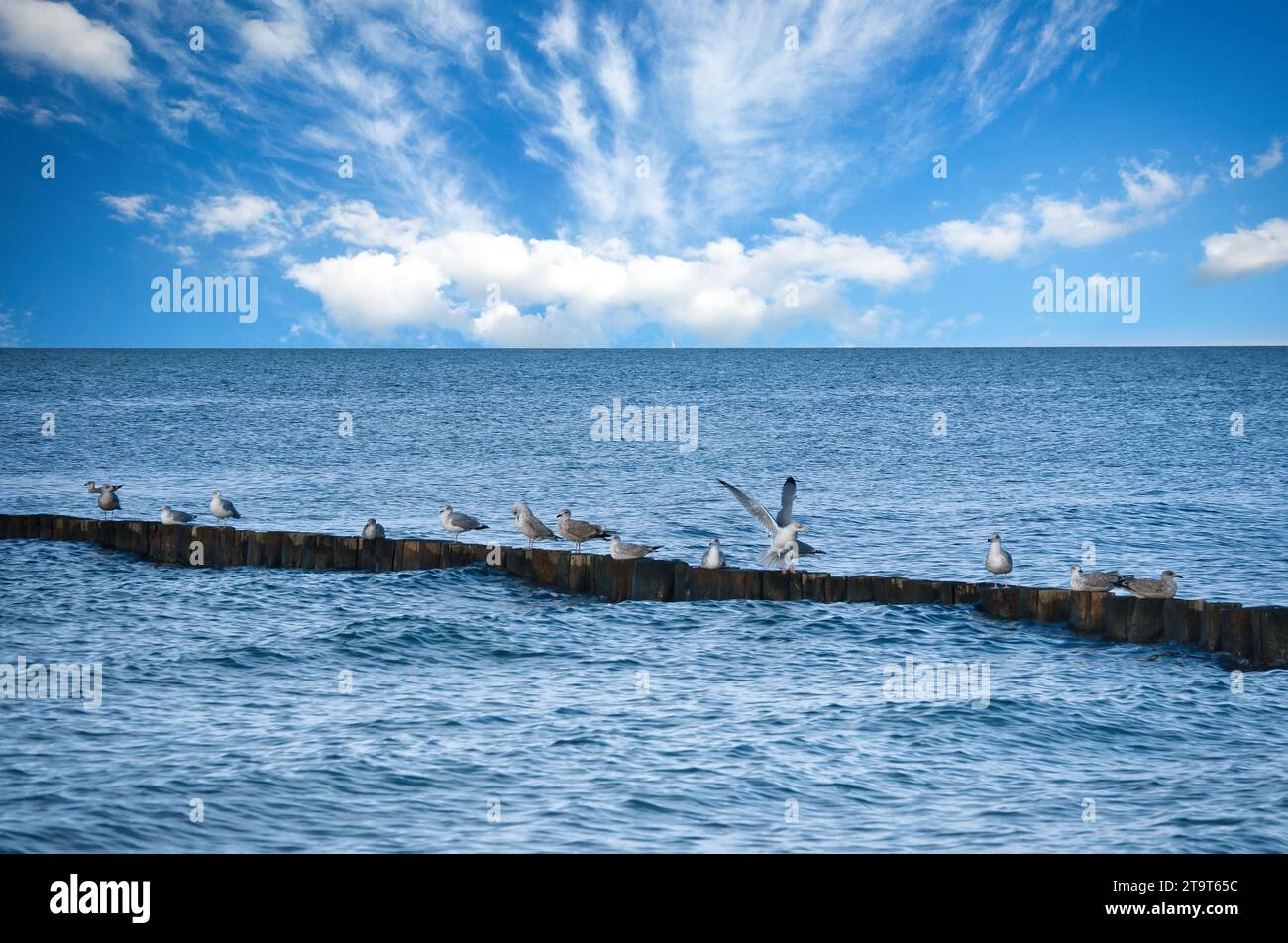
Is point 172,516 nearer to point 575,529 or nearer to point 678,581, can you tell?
point 575,529

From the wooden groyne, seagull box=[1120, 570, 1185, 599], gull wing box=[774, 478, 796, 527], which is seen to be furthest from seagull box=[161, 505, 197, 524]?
seagull box=[1120, 570, 1185, 599]

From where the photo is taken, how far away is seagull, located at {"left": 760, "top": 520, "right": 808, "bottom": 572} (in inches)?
803

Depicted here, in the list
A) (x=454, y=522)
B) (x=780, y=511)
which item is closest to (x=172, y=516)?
(x=454, y=522)

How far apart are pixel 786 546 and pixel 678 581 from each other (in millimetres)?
2403

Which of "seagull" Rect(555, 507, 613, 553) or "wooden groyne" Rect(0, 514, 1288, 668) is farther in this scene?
"seagull" Rect(555, 507, 613, 553)

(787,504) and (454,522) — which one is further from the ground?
(787,504)

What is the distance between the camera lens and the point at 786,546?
20.6m

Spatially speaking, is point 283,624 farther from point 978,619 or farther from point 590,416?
point 590,416

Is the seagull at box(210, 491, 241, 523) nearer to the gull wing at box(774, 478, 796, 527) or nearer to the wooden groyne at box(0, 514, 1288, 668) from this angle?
the wooden groyne at box(0, 514, 1288, 668)

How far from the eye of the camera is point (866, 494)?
4419cm

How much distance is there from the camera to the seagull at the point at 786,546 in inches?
803

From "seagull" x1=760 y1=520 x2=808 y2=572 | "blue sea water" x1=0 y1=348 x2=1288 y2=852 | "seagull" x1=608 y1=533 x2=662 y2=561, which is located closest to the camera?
"blue sea water" x1=0 y1=348 x2=1288 y2=852

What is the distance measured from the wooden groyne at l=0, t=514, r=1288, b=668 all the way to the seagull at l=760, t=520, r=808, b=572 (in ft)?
1.01
